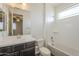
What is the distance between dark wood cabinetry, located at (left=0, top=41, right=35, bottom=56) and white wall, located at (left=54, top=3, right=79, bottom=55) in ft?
2.17

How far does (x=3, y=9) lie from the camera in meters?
1.73

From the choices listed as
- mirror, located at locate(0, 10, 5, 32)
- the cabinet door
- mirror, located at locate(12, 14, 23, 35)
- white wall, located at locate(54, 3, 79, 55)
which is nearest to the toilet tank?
the cabinet door

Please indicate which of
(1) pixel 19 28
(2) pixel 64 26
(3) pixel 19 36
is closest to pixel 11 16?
(1) pixel 19 28

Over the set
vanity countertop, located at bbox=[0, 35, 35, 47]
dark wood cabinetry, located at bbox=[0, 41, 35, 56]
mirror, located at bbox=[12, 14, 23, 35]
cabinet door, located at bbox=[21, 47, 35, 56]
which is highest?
mirror, located at bbox=[12, 14, 23, 35]

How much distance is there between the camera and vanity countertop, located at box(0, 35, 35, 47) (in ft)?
5.13

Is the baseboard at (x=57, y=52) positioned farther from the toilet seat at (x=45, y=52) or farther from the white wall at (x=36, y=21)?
the white wall at (x=36, y=21)

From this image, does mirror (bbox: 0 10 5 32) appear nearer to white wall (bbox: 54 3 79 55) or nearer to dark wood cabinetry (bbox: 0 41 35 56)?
dark wood cabinetry (bbox: 0 41 35 56)

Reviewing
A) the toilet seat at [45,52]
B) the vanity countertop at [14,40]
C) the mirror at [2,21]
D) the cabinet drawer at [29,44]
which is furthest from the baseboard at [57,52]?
the mirror at [2,21]

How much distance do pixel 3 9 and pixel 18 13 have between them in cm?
32

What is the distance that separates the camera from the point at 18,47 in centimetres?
169

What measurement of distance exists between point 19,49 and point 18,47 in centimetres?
5

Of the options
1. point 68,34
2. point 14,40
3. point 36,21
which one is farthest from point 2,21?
point 68,34

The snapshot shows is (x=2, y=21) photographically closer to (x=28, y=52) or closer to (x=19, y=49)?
(x=19, y=49)

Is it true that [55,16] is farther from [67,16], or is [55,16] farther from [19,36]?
[19,36]
